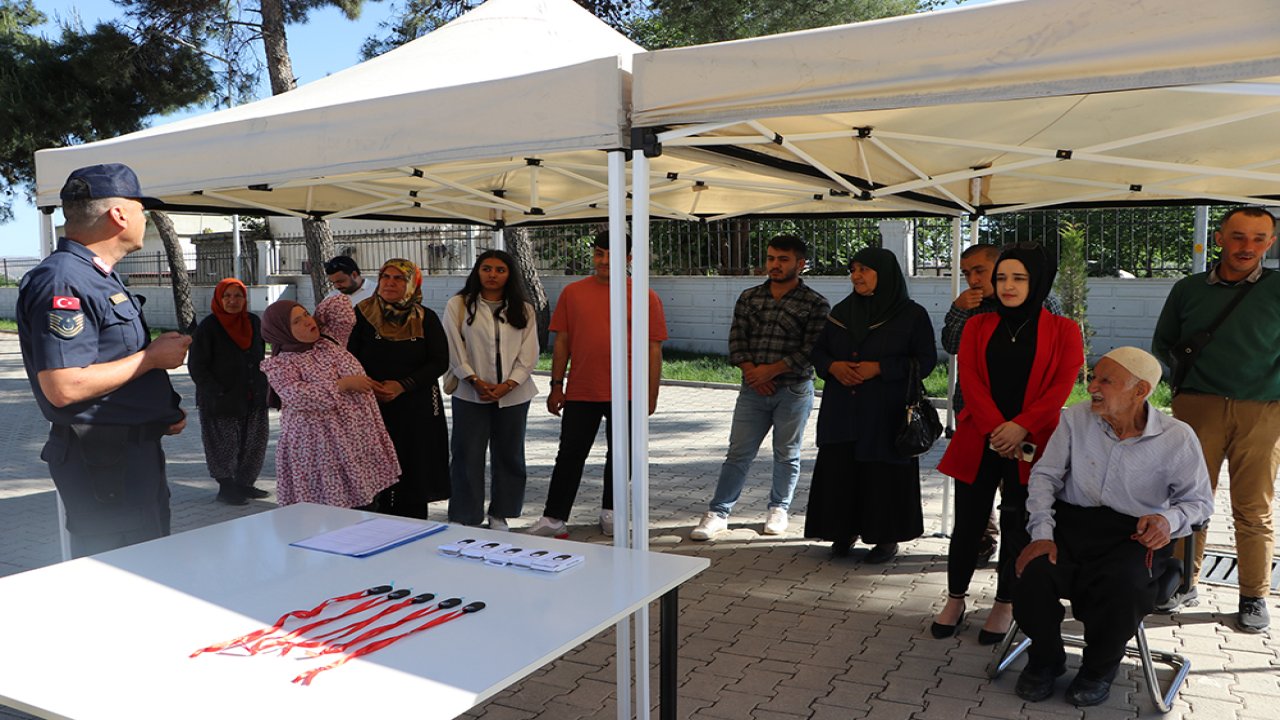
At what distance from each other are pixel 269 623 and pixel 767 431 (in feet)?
12.0

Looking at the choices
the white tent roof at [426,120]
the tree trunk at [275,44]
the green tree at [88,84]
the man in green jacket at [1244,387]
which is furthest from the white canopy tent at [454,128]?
the green tree at [88,84]

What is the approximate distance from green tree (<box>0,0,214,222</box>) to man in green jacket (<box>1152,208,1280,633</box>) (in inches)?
619

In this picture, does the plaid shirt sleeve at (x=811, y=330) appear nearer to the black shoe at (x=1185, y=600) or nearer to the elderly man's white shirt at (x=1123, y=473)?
the elderly man's white shirt at (x=1123, y=473)

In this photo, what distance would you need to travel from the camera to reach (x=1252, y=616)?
13.2 ft

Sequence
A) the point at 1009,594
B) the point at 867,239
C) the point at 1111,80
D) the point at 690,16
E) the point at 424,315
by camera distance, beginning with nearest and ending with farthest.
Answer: the point at 1111,80, the point at 1009,594, the point at 424,315, the point at 690,16, the point at 867,239

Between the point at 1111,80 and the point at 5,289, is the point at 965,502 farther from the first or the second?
the point at 5,289

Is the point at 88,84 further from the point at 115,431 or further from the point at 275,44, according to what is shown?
→ the point at 115,431

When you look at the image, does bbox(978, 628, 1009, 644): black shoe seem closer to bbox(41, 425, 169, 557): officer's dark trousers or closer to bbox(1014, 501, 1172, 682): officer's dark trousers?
bbox(1014, 501, 1172, 682): officer's dark trousers

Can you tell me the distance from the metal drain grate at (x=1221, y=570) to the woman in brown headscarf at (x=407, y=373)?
384cm

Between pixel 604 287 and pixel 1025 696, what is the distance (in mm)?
2923

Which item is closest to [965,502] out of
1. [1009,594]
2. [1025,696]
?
[1009,594]

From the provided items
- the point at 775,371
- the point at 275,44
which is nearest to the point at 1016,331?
the point at 775,371

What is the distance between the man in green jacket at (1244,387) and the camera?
3.94 meters

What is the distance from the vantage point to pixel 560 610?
2.28m
